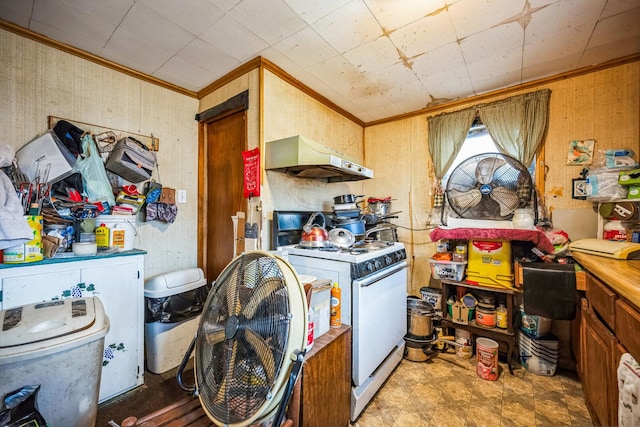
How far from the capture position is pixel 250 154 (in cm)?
214

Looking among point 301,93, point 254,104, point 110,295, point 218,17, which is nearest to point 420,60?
point 301,93

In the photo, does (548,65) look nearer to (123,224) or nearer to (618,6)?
(618,6)

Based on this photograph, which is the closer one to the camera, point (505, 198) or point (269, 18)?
point (269, 18)

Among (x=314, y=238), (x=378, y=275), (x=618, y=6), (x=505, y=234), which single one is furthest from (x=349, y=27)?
(x=505, y=234)

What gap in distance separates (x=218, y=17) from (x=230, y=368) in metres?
1.97

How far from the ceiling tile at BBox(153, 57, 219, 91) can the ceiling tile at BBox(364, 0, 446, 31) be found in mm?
1517

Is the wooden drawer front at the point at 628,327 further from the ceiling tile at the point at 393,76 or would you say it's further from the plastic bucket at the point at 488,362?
the ceiling tile at the point at 393,76

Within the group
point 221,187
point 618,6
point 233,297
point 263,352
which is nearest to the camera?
point 263,352

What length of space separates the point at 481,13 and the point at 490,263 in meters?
1.83

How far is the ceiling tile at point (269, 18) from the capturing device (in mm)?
1532

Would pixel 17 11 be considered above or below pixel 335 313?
above

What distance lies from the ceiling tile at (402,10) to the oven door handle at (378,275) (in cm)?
168

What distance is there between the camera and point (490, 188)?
89.3 inches

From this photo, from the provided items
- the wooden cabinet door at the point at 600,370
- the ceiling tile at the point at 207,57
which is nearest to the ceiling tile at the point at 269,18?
the ceiling tile at the point at 207,57
